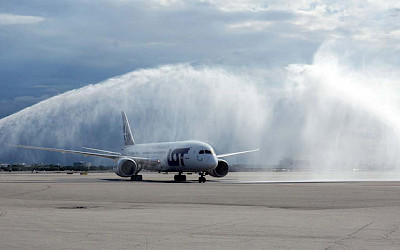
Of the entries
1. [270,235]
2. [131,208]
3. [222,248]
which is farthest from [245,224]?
[131,208]

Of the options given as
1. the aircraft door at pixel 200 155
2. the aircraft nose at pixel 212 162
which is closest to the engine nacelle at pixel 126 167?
→ the aircraft door at pixel 200 155

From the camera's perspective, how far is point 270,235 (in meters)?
15.5

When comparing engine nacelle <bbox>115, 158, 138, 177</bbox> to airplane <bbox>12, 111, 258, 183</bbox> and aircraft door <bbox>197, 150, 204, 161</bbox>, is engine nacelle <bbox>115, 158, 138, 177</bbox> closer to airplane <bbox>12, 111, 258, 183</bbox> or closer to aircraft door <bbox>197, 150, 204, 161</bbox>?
airplane <bbox>12, 111, 258, 183</bbox>

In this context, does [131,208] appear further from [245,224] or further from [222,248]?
[222,248]

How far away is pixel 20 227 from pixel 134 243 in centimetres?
483

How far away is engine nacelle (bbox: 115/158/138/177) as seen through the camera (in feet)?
222

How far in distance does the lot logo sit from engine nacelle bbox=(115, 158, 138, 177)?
4472mm

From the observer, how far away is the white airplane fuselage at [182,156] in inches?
2450

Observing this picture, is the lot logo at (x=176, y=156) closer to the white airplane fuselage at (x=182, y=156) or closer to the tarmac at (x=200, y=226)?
the white airplane fuselage at (x=182, y=156)

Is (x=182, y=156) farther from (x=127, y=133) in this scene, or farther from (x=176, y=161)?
(x=127, y=133)

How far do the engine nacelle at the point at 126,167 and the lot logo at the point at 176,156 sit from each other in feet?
14.7

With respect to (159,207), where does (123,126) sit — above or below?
above

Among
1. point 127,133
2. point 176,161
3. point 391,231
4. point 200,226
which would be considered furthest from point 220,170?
point 391,231

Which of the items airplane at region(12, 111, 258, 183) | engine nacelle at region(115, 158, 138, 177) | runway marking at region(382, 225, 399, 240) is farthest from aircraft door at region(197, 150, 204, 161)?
runway marking at region(382, 225, 399, 240)
